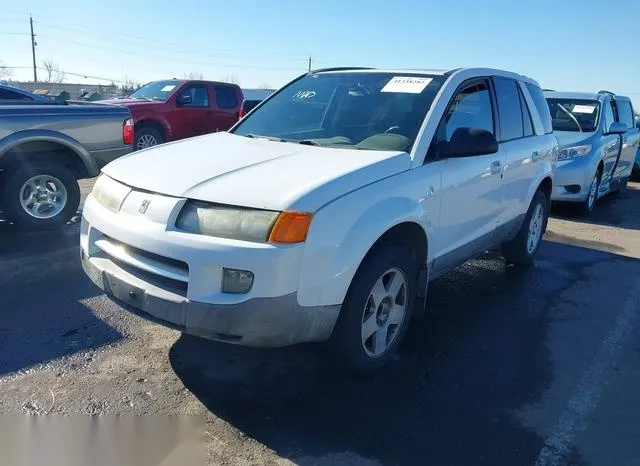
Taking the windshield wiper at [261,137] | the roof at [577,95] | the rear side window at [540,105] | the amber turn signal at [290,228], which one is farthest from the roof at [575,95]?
the amber turn signal at [290,228]

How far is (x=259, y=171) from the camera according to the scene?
3309mm

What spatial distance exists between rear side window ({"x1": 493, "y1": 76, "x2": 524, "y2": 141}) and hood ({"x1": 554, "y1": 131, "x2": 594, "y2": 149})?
419 cm

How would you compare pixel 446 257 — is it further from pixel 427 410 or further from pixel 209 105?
pixel 209 105

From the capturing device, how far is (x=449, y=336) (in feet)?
13.9

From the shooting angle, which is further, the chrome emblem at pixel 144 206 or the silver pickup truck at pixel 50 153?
the silver pickup truck at pixel 50 153

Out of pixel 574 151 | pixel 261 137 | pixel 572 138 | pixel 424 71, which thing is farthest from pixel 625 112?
Answer: pixel 261 137

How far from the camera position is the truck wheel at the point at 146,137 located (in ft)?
41.7

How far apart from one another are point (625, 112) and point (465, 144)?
30.1 ft

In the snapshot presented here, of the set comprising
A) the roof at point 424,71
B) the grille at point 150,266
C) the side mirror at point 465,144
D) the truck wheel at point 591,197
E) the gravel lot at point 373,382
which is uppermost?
the roof at point 424,71

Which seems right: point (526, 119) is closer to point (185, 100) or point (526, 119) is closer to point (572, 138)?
point (572, 138)

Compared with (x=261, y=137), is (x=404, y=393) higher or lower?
lower

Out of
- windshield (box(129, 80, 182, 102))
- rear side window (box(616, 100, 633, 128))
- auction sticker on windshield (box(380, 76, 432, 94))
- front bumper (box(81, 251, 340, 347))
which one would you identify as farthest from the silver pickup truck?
rear side window (box(616, 100, 633, 128))

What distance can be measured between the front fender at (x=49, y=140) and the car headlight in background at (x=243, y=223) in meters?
4.09

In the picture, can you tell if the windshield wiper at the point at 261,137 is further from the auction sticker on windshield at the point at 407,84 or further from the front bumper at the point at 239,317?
the front bumper at the point at 239,317
